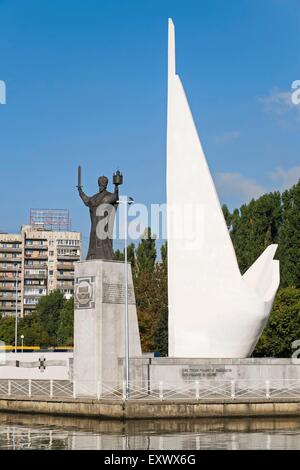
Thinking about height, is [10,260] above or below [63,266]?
above

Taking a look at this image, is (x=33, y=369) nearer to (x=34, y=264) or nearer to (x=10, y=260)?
(x=34, y=264)

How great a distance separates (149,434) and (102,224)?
8.75 meters

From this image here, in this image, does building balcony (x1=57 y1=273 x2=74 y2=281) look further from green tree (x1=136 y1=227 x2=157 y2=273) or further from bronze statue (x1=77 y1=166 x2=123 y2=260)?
bronze statue (x1=77 y1=166 x2=123 y2=260)

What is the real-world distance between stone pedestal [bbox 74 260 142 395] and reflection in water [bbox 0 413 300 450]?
2.68 m

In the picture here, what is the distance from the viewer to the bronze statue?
77.7ft

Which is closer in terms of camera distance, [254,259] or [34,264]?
[254,259]

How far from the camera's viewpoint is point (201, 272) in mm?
23578

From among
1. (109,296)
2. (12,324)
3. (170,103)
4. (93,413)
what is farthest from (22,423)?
(12,324)

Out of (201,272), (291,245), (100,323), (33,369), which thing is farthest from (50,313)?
(100,323)

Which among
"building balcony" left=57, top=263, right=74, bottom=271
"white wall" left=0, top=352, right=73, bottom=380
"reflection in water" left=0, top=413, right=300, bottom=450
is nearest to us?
"reflection in water" left=0, top=413, right=300, bottom=450

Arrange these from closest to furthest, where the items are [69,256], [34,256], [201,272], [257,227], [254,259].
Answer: [201,272] → [254,259] → [257,227] → [34,256] → [69,256]

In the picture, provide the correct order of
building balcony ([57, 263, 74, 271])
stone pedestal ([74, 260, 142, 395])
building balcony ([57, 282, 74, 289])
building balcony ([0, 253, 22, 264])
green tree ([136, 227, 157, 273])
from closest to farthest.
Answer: stone pedestal ([74, 260, 142, 395]) < green tree ([136, 227, 157, 273]) < building balcony ([0, 253, 22, 264]) < building balcony ([57, 282, 74, 289]) < building balcony ([57, 263, 74, 271])

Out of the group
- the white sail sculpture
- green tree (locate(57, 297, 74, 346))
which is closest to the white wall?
the white sail sculpture

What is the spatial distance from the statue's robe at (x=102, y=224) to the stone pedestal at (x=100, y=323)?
20.3 inches
